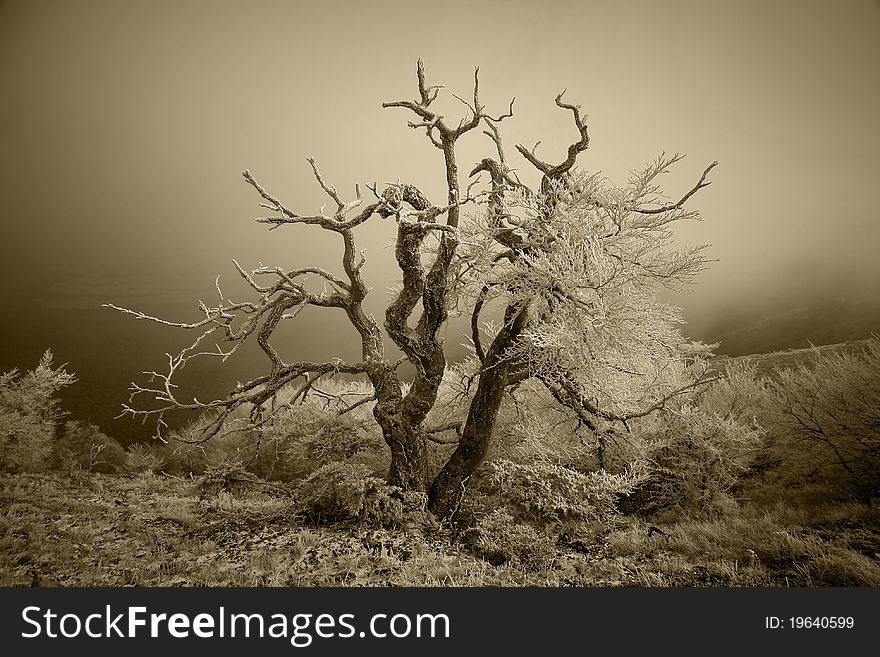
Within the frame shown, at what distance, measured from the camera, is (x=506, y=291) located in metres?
5.99

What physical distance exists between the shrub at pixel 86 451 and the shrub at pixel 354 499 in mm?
14252

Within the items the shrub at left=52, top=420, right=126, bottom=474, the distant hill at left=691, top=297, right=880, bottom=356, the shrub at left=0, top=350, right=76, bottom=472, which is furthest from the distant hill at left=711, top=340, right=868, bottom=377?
the shrub at left=0, top=350, right=76, bottom=472

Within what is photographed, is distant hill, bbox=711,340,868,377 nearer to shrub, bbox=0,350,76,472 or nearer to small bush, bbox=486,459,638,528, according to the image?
small bush, bbox=486,459,638,528

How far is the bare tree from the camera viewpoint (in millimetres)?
5336

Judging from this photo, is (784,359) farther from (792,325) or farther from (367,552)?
(367,552)

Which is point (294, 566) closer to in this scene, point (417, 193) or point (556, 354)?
point (556, 354)

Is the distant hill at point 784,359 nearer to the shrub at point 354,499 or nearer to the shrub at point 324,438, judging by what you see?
the shrub at point 324,438

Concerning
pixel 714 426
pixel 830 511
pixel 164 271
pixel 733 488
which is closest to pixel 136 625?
pixel 714 426

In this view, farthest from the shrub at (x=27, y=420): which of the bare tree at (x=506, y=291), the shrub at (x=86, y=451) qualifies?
the bare tree at (x=506, y=291)

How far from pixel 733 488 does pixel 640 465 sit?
5210 mm

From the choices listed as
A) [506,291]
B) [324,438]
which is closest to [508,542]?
[506,291]

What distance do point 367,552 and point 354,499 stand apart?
1.23 m

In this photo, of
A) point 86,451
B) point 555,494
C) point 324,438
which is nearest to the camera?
point 555,494

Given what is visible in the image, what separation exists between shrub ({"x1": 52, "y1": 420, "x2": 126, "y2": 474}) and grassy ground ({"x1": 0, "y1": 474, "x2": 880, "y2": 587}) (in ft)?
34.9
